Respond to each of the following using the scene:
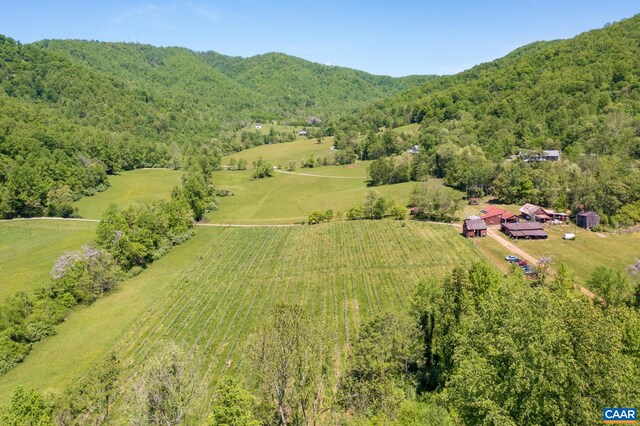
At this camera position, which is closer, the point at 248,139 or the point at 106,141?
the point at 106,141

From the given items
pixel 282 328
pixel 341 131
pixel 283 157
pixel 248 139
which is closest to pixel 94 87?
pixel 248 139

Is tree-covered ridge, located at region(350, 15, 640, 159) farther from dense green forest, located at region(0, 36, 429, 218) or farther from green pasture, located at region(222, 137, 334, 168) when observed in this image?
dense green forest, located at region(0, 36, 429, 218)

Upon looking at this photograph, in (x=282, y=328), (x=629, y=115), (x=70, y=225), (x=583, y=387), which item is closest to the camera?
(x=583, y=387)

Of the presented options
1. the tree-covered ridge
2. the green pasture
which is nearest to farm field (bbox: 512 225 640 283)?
the tree-covered ridge

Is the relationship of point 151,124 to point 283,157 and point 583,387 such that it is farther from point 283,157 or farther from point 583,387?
point 583,387

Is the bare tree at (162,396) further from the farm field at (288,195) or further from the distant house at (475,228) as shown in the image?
the farm field at (288,195)

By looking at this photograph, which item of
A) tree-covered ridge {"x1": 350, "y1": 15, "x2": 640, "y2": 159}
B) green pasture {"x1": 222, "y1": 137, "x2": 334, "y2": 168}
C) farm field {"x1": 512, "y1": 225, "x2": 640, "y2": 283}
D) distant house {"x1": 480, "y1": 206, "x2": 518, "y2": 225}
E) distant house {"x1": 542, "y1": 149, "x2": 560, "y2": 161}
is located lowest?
farm field {"x1": 512, "y1": 225, "x2": 640, "y2": 283}

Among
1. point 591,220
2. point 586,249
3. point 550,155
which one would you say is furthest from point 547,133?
point 586,249

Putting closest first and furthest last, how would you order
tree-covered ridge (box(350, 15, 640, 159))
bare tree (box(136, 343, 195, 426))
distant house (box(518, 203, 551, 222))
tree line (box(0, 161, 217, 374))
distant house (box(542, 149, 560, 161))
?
bare tree (box(136, 343, 195, 426)) → tree line (box(0, 161, 217, 374)) → distant house (box(518, 203, 551, 222)) → distant house (box(542, 149, 560, 161)) → tree-covered ridge (box(350, 15, 640, 159))
